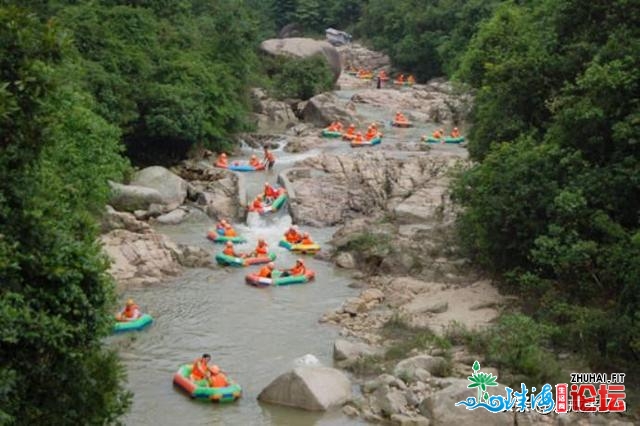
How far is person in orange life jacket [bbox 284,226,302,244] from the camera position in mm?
24031

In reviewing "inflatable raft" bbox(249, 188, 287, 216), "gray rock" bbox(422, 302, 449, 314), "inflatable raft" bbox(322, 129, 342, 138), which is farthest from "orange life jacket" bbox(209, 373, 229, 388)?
"inflatable raft" bbox(322, 129, 342, 138)

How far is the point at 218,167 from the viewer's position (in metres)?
30.8

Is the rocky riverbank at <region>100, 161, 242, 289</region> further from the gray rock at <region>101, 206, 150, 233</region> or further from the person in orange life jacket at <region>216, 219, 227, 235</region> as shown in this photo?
the person in orange life jacket at <region>216, 219, 227, 235</region>

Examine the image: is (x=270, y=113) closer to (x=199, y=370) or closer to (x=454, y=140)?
(x=454, y=140)

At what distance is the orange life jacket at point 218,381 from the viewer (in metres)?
14.6

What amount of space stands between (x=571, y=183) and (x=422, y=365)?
4877 millimetres

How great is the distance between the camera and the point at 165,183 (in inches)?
1046

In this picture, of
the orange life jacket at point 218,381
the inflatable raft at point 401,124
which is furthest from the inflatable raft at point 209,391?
the inflatable raft at point 401,124

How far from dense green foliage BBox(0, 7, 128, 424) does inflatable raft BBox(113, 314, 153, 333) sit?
22.2 feet

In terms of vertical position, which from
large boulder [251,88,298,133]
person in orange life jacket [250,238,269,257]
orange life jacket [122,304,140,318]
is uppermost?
orange life jacket [122,304,140,318]

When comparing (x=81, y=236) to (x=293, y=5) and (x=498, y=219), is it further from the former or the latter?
(x=293, y=5)

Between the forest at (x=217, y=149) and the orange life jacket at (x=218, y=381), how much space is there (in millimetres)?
3183

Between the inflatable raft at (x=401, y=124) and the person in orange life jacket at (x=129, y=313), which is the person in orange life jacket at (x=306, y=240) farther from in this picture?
the inflatable raft at (x=401, y=124)

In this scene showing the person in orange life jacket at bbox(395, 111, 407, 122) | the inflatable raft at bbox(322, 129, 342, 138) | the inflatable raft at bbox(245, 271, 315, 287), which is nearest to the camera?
the inflatable raft at bbox(245, 271, 315, 287)
